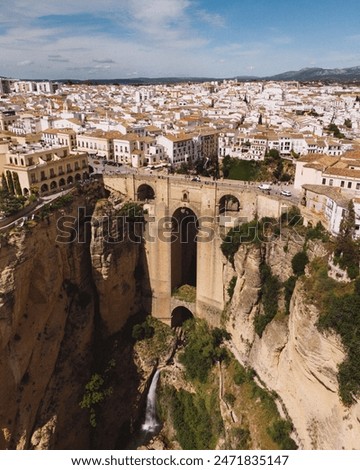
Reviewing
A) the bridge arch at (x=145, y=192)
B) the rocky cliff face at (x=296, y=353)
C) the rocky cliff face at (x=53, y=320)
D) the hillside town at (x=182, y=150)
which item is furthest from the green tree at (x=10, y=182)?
the rocky cliff face at (x=296, y=353)

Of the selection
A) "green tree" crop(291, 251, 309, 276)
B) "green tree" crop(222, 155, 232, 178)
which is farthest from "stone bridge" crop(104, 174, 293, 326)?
"green tree" crop(222, 155, 232, 178)

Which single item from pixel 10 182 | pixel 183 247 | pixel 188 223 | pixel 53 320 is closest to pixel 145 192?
pixel 188 223

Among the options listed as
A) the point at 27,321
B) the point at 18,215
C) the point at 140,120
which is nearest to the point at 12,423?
the point at 27,321

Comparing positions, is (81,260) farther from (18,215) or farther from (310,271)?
(310,271)

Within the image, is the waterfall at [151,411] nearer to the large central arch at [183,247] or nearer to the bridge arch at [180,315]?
the bridge arch at [180,315]

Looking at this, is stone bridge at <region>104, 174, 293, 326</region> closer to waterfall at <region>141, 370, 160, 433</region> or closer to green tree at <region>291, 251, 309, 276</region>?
green tree at <region>291, 251, 309, 276</region>

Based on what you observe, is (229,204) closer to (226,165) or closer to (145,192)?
(145,192)

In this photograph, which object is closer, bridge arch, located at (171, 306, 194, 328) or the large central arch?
the large central arch
